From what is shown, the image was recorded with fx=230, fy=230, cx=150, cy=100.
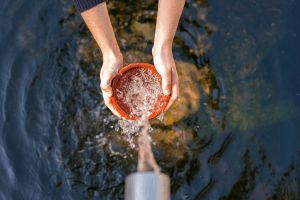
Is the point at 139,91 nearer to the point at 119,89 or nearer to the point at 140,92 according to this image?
the point at 140,92

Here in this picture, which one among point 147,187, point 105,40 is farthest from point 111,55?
point 147,187

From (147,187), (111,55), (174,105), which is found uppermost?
(111,55)

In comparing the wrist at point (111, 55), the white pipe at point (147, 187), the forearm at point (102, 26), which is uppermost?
the forearm at point (102, 26)

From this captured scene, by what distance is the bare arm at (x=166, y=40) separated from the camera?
1.35 metres

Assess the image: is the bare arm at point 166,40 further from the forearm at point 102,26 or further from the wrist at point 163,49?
the forearm at point 102,26

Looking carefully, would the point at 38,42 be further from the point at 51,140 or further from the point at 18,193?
the point at 18,193

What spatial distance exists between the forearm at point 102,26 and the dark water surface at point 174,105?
54cm

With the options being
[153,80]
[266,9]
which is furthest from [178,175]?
[266,9]

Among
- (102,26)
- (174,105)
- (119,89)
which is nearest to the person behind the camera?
(102,26)

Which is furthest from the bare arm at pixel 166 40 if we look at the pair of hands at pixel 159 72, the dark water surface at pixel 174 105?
the dark water surface at pixel 174 105

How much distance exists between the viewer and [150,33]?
2.02m

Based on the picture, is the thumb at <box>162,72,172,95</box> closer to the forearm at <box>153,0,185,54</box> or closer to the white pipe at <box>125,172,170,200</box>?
the forearm at <box>153,0,185,54</box>

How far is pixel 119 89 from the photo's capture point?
151cm

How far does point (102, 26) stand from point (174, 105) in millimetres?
888
